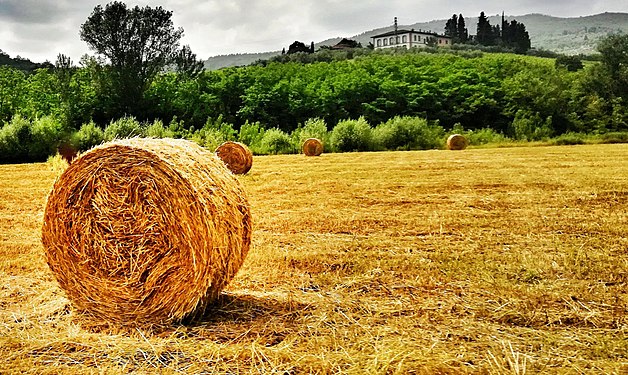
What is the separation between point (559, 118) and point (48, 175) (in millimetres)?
33641

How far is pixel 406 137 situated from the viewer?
106 ft

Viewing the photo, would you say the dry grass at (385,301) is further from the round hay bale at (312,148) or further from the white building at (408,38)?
the white building at (408,38)

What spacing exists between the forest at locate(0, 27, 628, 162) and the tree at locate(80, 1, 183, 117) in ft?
1.33

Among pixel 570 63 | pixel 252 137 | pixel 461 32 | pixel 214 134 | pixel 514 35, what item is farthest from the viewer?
pixel 461 32

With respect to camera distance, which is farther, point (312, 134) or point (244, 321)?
point (312, 134)

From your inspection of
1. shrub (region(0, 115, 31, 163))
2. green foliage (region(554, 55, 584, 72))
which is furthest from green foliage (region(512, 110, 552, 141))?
shrub (region(0, 115, 31, 163))

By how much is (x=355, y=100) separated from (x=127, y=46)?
15497 mm

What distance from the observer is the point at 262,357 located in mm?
3686

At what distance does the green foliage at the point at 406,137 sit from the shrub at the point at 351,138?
0.75 m

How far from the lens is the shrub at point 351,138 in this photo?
97.7 ft

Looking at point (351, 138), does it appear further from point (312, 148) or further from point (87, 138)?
point (87, 138)

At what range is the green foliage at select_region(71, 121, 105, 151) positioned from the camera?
25.3 metres

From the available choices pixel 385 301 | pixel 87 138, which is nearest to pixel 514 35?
pixel 87 138

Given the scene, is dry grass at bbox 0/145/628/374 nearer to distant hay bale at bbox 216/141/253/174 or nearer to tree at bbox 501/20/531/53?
distant hay bale at bbox 216/141/253/174
